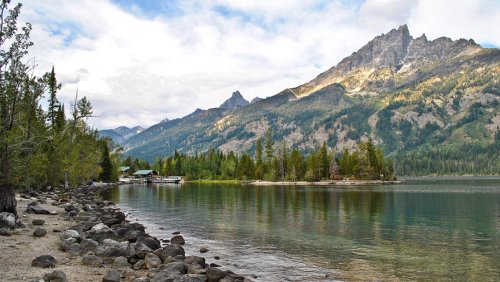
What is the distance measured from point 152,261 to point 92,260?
12.5ft

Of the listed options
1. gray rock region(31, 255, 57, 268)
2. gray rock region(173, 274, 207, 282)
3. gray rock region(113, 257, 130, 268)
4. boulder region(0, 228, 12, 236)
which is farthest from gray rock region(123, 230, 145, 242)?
gray rock region(173, 274, 207, 282)

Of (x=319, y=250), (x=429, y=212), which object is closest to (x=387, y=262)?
(x=319, y=250)

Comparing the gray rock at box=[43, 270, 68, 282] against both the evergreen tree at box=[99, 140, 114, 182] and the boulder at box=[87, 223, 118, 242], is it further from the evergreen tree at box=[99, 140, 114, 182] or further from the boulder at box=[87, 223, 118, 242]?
the evergreen tree at box=[99, 140, 114, 182]

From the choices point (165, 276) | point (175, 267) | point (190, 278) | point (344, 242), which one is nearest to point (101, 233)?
point (175, 267)

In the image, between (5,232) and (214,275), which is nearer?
(214,275)

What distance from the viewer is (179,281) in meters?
22.0

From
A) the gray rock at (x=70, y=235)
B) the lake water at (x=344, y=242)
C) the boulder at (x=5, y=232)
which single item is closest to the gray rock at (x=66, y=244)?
the gray rock at (x=70, y=235)

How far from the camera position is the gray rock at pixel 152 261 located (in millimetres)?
26891

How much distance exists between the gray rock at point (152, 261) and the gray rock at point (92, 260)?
2.97 metres

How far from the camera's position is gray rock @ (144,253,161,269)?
26.9 meters

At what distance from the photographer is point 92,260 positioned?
26297 mm

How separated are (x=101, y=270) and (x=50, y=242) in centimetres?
1001

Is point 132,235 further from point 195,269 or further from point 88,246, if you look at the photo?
point 195,269

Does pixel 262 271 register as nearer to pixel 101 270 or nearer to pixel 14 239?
pixel 101 270
